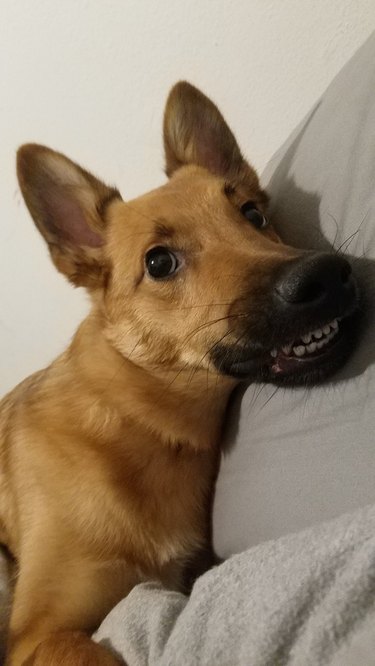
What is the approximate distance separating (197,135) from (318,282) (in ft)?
3.01

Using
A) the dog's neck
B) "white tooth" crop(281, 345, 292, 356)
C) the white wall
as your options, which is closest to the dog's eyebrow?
the dog's neck

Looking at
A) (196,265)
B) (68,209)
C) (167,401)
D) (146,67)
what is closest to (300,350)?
(196,265)

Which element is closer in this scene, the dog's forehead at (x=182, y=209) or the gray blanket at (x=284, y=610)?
the gray blanket at (x=284, y=610)

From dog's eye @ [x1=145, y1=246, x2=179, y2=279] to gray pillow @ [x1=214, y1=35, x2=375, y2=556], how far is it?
0.99ft

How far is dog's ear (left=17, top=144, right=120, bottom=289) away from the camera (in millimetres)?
1504

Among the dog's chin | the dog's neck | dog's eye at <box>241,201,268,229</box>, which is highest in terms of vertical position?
dog's eye at <box>241,201,268,229</box>

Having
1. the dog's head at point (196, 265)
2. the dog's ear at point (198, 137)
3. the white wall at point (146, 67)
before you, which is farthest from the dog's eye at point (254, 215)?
the white wall at point (146, 67)

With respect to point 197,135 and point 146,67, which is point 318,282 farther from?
point 146,67

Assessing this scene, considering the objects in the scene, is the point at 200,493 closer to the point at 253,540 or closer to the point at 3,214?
the point at 253,540

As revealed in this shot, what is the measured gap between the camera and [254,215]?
1447 mm

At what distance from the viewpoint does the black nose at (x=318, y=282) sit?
0.98 metres

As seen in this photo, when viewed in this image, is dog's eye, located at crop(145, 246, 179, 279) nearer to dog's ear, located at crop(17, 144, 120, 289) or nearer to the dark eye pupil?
the dark eye pupil

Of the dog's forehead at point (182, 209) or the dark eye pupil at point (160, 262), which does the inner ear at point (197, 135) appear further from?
the dark eye pupil at point (160, 262)

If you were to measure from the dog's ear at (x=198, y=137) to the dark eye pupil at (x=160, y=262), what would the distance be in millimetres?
373
